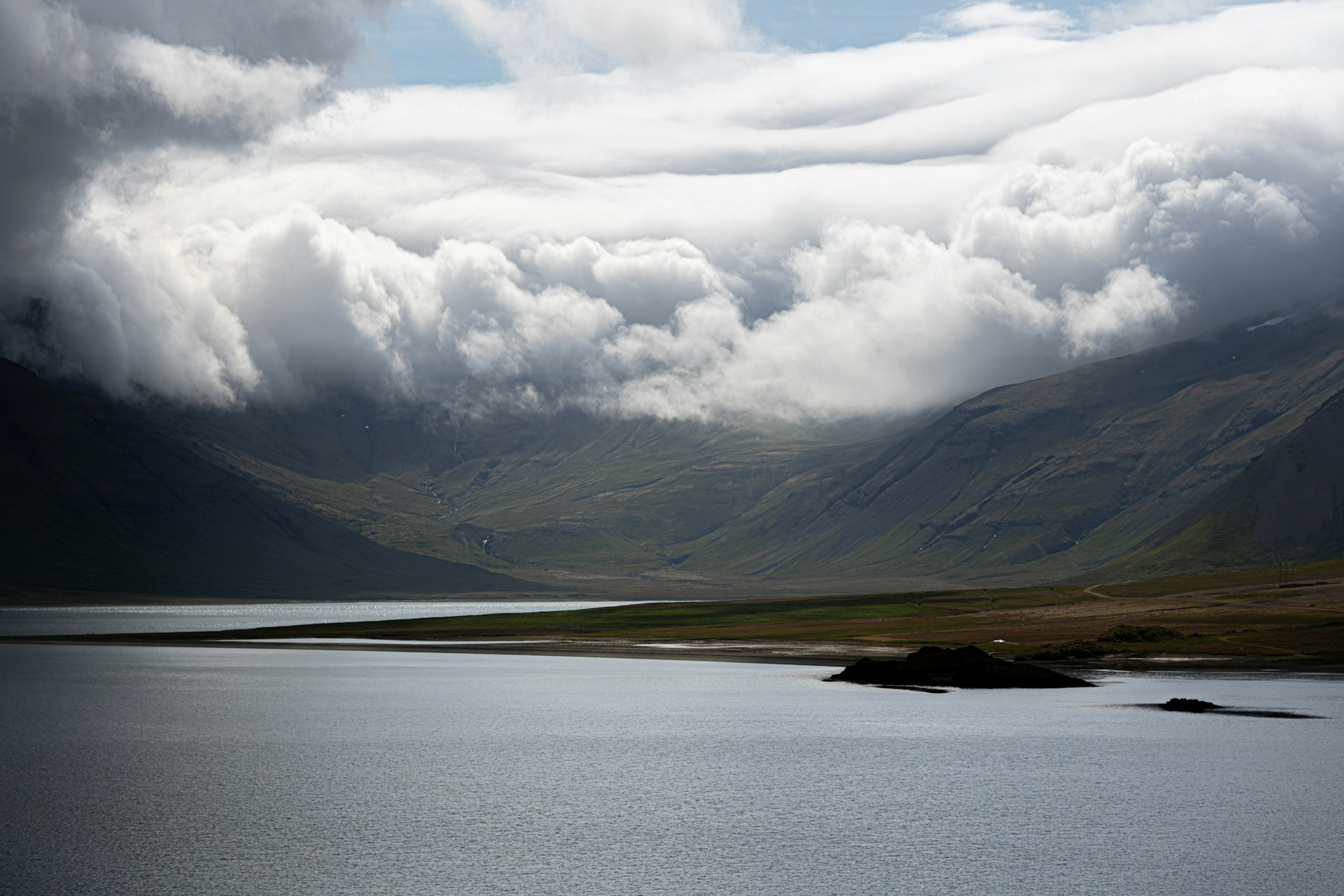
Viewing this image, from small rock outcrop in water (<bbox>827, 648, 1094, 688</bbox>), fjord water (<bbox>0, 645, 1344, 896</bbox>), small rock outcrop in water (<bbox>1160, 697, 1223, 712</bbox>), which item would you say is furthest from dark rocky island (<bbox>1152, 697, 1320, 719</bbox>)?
small rock outcrop in water (<bbox>827, 648, 1094, 688</bbox>)

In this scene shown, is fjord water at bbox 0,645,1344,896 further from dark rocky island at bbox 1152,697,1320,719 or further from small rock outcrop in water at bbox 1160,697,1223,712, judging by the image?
small rock outcrop in water at bbox 1160,697,1223,712

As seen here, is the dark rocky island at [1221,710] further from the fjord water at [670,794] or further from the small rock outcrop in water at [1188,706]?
the fjord water at [670,794]

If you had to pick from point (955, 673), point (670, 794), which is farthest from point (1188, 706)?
point (670, 794)

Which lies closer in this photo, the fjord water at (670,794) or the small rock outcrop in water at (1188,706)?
the fjord water at (670,794)

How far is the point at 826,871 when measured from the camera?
58.4 meters

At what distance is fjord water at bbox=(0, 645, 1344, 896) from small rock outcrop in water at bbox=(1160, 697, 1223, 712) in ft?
12.2

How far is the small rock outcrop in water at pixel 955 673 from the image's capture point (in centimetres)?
14550

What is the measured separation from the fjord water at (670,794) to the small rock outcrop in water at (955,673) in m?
10.6

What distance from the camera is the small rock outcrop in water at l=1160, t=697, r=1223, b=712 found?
11512cm

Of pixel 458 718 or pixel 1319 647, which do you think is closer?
pixel 458 718

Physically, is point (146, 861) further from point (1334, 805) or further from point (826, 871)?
point (1334, 805)

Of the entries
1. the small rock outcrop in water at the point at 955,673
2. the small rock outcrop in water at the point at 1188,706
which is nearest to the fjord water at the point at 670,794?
the small rock outcrop in water at the point at 1188,706

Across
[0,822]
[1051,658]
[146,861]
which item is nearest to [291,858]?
[146,861]

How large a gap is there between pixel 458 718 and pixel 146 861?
57721 millimetres
